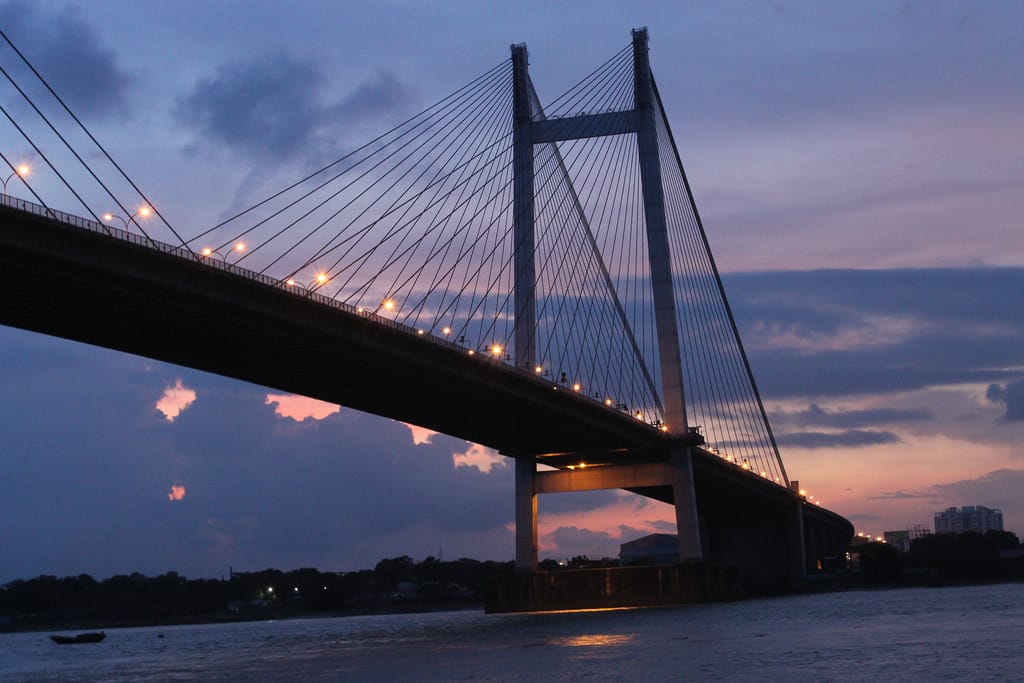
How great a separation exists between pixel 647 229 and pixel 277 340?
26.1 meters

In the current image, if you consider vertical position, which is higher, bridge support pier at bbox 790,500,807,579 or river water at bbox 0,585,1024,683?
bridge support pier at bbox 790,500,807,579

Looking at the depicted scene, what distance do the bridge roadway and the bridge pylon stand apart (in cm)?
169

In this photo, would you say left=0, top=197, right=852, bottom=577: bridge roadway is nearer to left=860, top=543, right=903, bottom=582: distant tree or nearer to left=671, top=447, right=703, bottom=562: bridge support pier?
left=671, top=447, right=703, bottom=562: bridge support pier

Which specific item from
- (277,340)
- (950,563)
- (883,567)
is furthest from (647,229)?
(950,563)

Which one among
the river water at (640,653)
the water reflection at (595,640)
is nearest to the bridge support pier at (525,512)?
the river water at (640,653)

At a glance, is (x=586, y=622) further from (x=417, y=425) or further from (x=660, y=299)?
(x=660, y=299)

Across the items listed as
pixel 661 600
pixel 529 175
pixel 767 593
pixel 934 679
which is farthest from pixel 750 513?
pixel 934 679

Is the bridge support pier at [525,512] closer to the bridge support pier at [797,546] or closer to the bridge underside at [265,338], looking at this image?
the bridge underside at [265,338]

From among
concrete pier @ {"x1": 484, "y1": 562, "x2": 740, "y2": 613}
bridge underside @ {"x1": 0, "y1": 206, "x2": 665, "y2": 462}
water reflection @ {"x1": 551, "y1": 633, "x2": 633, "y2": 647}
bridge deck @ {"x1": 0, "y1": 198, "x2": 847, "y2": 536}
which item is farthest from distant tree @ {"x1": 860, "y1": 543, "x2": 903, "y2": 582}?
water reflection @ {"x1": 551, "y1": 633, "x2": 633, "y2": 647}

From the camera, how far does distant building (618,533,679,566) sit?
13775cm

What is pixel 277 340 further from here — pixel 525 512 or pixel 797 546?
pixel 797 546

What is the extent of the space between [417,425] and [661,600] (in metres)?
17.0

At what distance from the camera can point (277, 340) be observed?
45688 millimetres

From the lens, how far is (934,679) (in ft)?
94.2
